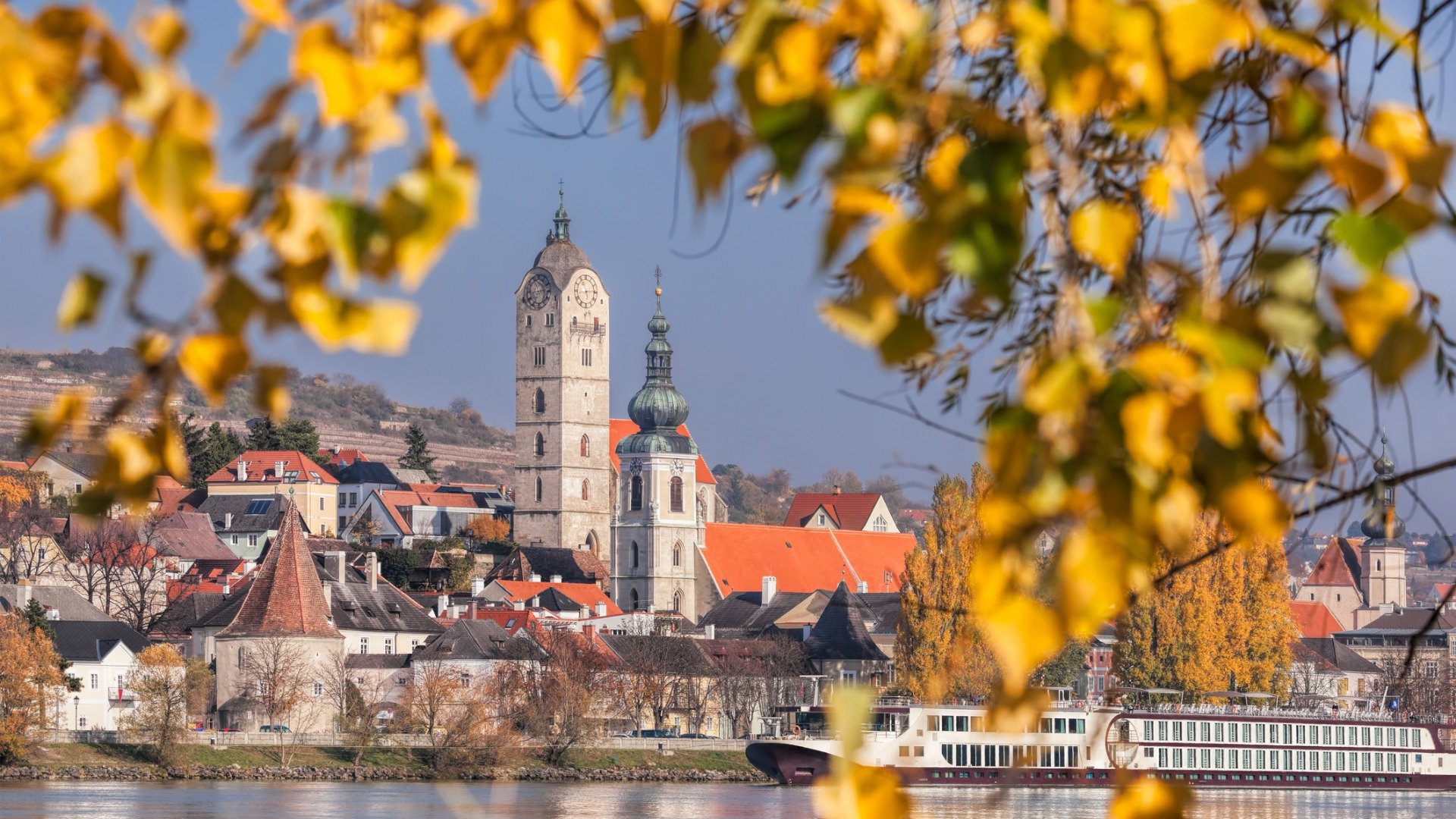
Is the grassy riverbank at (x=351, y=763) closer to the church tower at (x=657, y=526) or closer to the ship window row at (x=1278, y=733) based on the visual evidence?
the ship window row at (x=1278, y=733)

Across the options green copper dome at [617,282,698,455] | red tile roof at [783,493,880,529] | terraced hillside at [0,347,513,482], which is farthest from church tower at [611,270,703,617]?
terraced hillside at [0,347,513,482]

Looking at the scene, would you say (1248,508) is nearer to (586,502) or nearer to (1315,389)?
(1315,389)

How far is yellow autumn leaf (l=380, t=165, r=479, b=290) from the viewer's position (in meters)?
1.92

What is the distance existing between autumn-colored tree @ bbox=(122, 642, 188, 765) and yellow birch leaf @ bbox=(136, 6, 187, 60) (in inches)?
1960

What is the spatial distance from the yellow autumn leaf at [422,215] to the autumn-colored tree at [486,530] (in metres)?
95.4

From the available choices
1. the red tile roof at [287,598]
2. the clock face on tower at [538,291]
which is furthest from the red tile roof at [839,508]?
the red tile roof at [287,598]

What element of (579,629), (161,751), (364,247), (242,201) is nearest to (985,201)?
(364,247)

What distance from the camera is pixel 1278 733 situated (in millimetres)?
53844

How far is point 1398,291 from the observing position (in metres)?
2.01

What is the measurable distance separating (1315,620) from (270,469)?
51.2 meters

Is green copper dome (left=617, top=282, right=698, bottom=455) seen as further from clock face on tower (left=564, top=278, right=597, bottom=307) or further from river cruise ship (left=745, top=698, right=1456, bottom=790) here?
river cruise ship (left=745, top=698, right=1456, bottom=790)

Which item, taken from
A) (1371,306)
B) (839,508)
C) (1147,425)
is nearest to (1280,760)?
(1371,306)

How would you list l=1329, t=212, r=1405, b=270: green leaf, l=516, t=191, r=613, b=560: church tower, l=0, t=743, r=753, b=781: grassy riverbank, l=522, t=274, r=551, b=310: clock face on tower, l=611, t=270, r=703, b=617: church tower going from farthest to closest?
l=522, t=274, r=551, b=310: clock face on tower, l=516, t=191, r=613, b=560: church tower, l=611, t=270, r=703, b=617: church tower, l=0, t=743, r=753, b=781: grassy riverbank, l=1329, t=212, r=1405, b=270: green leaf

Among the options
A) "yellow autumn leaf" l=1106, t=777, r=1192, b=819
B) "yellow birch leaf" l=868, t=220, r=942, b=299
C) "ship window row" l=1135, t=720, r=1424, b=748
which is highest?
"yellow birch leaf" l=868, t=220, r=942, b=299
